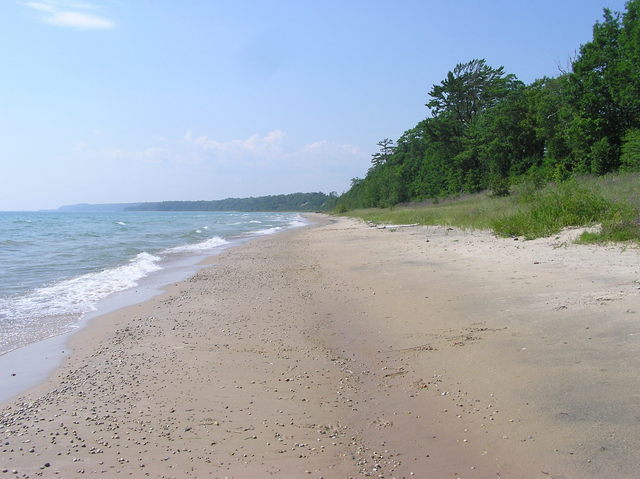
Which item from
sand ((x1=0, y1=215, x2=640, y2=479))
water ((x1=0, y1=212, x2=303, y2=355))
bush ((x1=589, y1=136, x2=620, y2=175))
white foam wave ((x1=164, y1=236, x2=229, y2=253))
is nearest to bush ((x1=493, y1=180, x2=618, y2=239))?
sand ((x1=0, y1=215, x2=640, y2=479))

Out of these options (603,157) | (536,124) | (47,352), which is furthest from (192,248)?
(536,124)

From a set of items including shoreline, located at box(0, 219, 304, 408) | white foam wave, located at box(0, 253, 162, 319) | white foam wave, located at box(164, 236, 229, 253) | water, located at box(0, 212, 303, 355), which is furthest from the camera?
white foam wave, located at box(164, 236, 229, 253)

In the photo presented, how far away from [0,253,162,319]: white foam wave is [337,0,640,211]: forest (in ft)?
68.1

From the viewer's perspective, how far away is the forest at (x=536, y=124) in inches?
1226

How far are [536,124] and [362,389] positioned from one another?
146ft

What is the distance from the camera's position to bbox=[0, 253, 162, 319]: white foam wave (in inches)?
327

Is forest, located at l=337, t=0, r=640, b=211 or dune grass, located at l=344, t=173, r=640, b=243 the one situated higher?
forest, located at l=337, t=0, r=640, b=211

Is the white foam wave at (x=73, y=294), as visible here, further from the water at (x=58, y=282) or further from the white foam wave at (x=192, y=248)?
the white foam wave at (x=192, y=248)

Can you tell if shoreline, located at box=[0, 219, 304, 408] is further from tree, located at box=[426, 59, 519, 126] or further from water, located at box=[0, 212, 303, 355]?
tree, located at box=[426, 59, 519, 126]

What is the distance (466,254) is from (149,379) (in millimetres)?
8588

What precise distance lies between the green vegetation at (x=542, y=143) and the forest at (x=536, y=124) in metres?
0.10

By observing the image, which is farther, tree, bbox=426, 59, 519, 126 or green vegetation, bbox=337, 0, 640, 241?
tree, bbox=426, 59, 519, 126

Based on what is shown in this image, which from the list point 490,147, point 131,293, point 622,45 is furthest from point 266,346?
point 490,147

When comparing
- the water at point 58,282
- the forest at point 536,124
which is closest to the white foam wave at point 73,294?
the water at point 58,282
